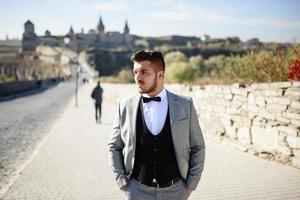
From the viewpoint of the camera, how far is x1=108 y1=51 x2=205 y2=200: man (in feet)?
9.61

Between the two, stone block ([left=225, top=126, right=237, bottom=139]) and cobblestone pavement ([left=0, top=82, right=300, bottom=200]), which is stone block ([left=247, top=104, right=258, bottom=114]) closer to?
stone block ([left=225, top=126, right=237, bottom=139])

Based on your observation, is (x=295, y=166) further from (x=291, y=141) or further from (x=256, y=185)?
(x=256, y=185)

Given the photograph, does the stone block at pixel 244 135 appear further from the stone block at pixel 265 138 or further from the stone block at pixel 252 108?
the stone block at pixel 252 108

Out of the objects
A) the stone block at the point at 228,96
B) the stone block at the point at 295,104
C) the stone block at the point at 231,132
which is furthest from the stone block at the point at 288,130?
the stone block at the point at 228,96

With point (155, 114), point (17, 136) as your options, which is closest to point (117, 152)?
Answer: point (155, 114)

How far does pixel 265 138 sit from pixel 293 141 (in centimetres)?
88

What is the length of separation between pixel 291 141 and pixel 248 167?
99 centimetres

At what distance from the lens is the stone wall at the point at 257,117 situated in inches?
273

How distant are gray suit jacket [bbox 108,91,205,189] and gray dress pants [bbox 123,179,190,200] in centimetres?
7

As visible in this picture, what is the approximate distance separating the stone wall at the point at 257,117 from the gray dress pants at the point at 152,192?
448 centimetres

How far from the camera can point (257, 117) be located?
7984 millimetres

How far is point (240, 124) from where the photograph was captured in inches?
339

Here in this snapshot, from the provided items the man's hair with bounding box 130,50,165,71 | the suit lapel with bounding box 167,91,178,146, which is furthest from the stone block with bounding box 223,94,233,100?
the man's hair with bounding box 130,50,165,71

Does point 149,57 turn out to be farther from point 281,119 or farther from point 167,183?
point 281,119
